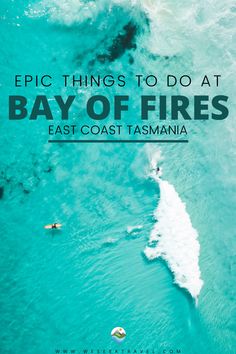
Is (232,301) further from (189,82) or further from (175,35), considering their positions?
(175,35)

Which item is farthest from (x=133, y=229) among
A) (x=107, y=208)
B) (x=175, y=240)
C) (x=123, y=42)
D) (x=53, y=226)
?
(x=123, y=42)

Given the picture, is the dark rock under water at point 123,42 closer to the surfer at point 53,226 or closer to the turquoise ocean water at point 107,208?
the turquoise ocean water at point 107,208

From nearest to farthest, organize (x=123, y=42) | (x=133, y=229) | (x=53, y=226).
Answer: (x=53, y=226), (x=133, y=229), (x=123, y=42)

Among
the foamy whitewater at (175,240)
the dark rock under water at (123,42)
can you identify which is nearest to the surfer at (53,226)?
the foamy whitewater at (175,240)

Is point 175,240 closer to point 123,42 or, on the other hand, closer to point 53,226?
point 53,226

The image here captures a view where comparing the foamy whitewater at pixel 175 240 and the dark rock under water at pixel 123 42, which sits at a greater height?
the dark rock under water at pixel 123 42

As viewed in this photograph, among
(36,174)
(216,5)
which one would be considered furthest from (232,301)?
(216,5)
